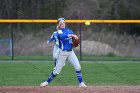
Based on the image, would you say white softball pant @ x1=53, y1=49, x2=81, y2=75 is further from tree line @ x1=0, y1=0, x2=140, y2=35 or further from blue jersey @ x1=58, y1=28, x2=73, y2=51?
tree line @ x1=0, y1=0, x2=140, y2=35

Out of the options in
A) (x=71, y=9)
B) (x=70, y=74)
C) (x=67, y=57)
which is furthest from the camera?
(x=71, y=9)

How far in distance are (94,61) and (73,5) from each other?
13.4m

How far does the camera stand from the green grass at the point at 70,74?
17078 millimetres

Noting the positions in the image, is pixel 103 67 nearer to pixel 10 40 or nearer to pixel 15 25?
pixel 10 40

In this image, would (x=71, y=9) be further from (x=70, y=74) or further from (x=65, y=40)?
(x=65, y=40)

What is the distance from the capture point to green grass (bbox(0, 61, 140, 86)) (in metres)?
17.1

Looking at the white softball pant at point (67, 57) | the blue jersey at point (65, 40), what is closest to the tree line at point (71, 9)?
the blue jersey at point (65, 40)

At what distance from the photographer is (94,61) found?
25.6m

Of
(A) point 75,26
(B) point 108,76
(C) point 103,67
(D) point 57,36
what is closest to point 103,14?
(A) point 75,26

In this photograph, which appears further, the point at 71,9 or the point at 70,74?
the point at 71,9

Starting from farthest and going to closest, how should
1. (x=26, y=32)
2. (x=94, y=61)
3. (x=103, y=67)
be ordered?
(x=26, y=32) < (x=94, y=61) < (x=103, y=67)

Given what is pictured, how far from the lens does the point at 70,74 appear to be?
19.5 m

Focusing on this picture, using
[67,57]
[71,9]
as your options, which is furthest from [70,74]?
[71,9]

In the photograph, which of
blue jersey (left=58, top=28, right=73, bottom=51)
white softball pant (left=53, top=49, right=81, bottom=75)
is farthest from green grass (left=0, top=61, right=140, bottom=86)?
blue jersey (left=58, top=28, right=73, bottom=51)
